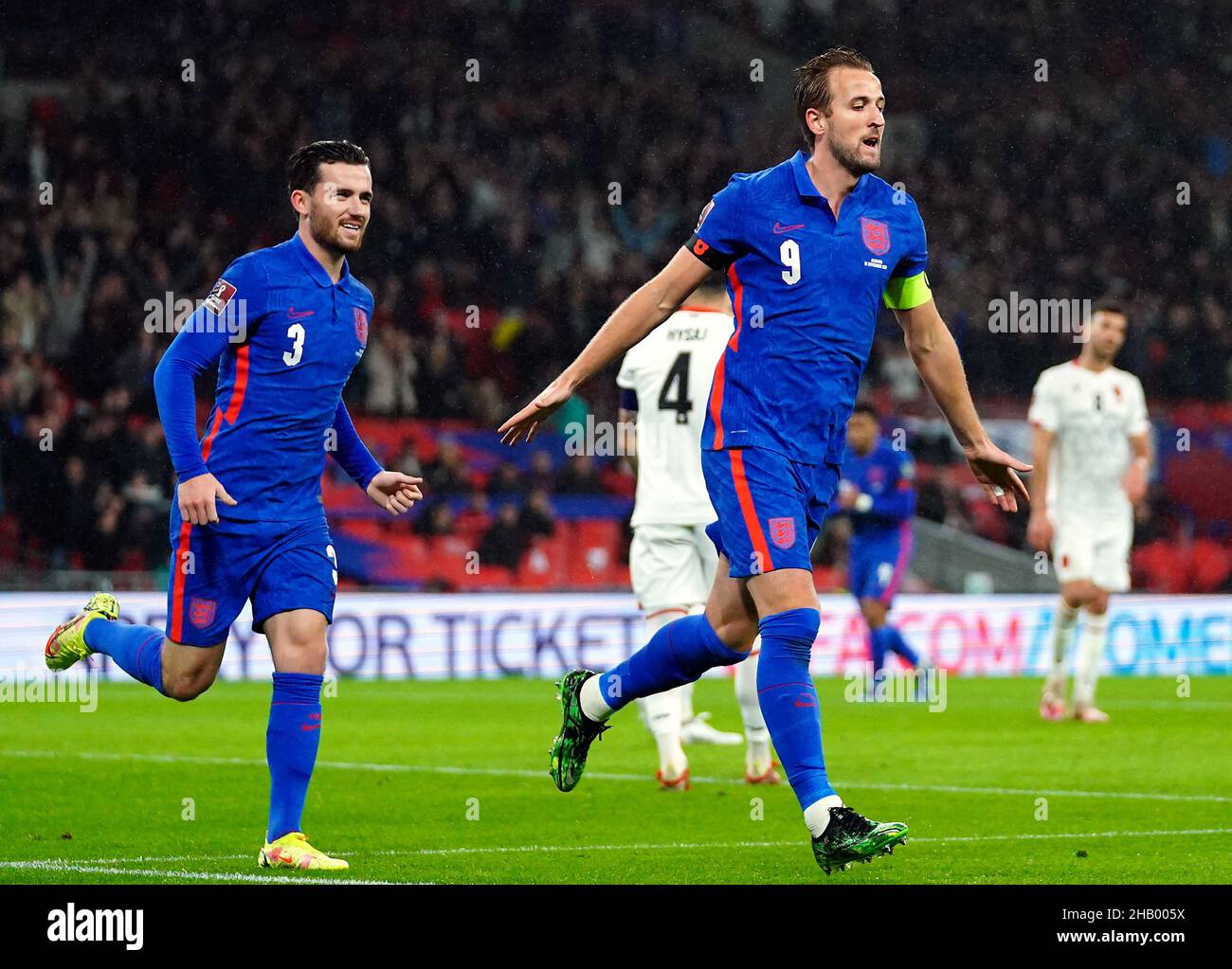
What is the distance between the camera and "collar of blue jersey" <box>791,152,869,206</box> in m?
5.81

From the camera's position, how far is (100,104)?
21.9 meters

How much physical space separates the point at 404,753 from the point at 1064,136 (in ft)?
56.1

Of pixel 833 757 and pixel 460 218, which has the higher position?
pixel 460 218

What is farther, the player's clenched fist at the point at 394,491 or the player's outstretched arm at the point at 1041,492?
the player's outstretched arm at the point at 1041,492

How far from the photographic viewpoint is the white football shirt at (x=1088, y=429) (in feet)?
39.0

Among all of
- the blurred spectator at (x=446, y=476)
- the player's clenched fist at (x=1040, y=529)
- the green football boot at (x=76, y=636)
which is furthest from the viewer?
the blurred spectator at (x=446, y=476)

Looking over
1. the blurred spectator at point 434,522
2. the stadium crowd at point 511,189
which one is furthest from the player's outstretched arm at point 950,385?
the blurred spectator at point 434,522

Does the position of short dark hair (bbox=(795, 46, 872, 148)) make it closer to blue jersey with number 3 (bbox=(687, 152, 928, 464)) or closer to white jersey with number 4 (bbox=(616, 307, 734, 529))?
blue jersey with number 3 (bbox=(687, 152, 928, 464))

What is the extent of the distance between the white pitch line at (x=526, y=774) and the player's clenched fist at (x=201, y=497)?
350 cm

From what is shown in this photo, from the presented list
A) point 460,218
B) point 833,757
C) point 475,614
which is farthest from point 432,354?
point 833,757

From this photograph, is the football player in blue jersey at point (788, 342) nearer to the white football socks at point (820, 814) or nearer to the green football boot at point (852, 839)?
the white football socks at point (820, 814)

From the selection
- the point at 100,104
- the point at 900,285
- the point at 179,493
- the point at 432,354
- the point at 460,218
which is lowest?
the point at 179,493

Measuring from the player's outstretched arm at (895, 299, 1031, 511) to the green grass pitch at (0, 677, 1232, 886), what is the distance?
4.02 ft
